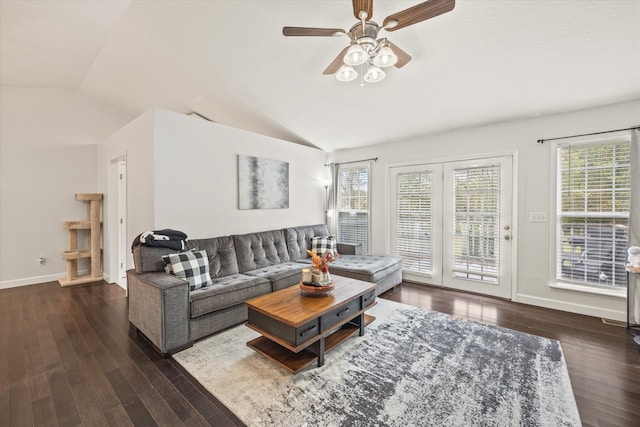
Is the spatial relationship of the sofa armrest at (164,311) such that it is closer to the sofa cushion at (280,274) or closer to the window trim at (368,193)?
the sofa cushion at (280,274)

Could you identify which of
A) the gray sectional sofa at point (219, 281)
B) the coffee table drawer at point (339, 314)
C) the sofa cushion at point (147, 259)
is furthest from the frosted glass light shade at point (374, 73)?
the sofa cushion at point (147, 259)

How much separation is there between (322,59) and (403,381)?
323 centimetres

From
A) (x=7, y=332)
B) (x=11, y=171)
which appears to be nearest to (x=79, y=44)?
(x=11, y=171)

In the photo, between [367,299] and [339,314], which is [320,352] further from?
[367,299]

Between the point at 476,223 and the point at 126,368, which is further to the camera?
the point at 476,223

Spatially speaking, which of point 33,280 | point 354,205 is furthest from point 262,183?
point 33,280

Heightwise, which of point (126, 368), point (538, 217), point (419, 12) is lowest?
point (126, 368)

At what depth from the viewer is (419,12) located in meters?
1.74

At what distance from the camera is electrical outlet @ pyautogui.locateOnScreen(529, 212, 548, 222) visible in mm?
3490

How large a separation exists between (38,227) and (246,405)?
210 inches

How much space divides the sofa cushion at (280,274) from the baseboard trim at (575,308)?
305 centimetres

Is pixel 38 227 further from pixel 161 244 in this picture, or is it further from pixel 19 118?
pixel 161 244

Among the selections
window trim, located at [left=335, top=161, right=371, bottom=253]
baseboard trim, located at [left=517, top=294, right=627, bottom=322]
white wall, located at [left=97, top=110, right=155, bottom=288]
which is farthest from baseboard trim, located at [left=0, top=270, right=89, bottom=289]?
baseboard trim, located at [left=517, top=294, right=627, bottom=322]

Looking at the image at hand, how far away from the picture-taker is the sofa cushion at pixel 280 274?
3312 mm
